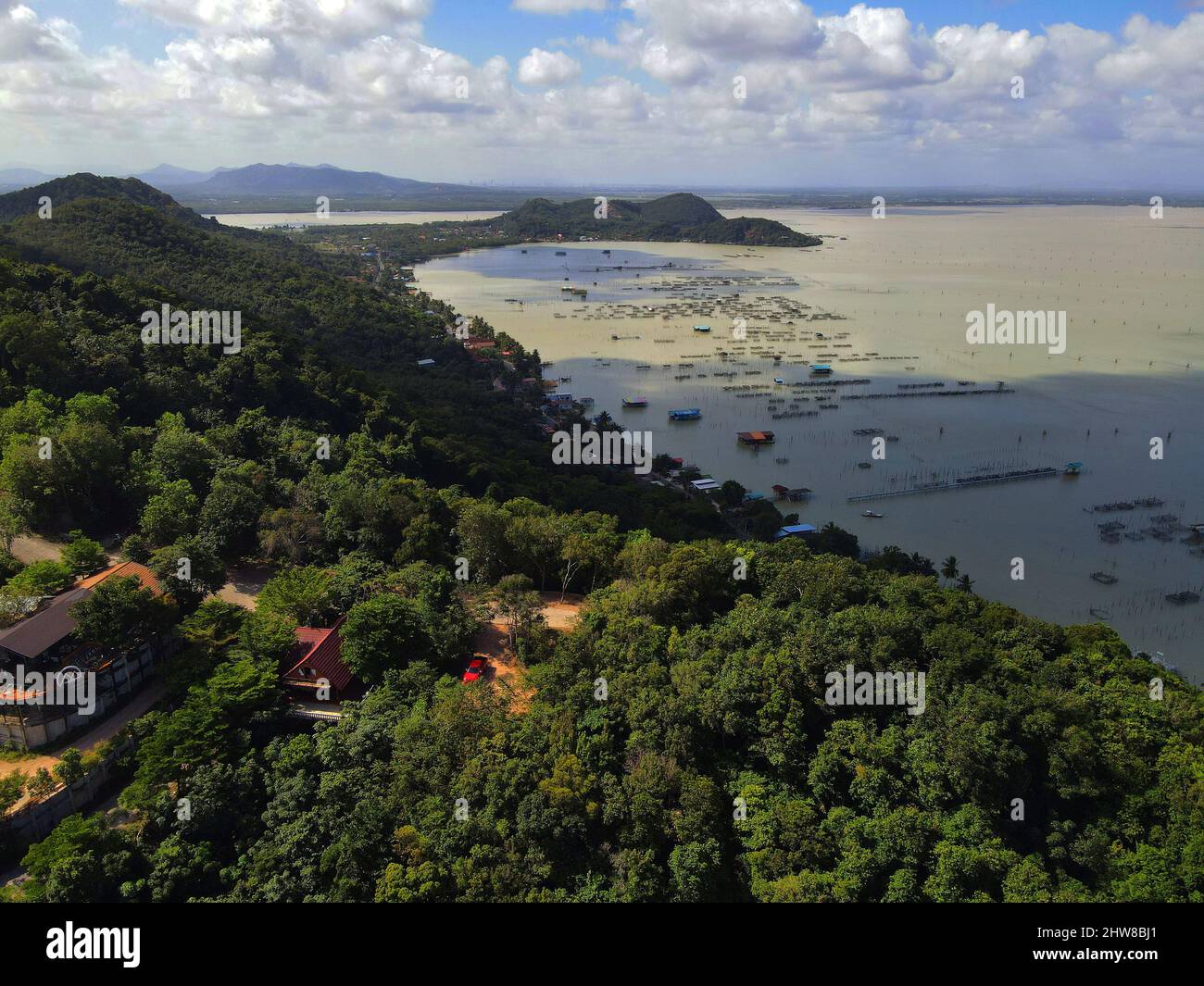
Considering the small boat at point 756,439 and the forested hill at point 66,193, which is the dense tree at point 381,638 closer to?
the small boat at point 756,439

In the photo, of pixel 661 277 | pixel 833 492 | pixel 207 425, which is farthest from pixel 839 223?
pixel 207 425

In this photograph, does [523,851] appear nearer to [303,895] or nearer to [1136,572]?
[303,895]

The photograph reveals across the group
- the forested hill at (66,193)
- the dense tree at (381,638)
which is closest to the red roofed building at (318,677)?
the dense tree at (381,638)

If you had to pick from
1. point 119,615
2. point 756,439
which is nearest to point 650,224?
point 756,439

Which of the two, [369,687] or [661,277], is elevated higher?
[661,277]

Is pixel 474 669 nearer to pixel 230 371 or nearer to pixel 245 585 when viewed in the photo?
pixel 245 585
